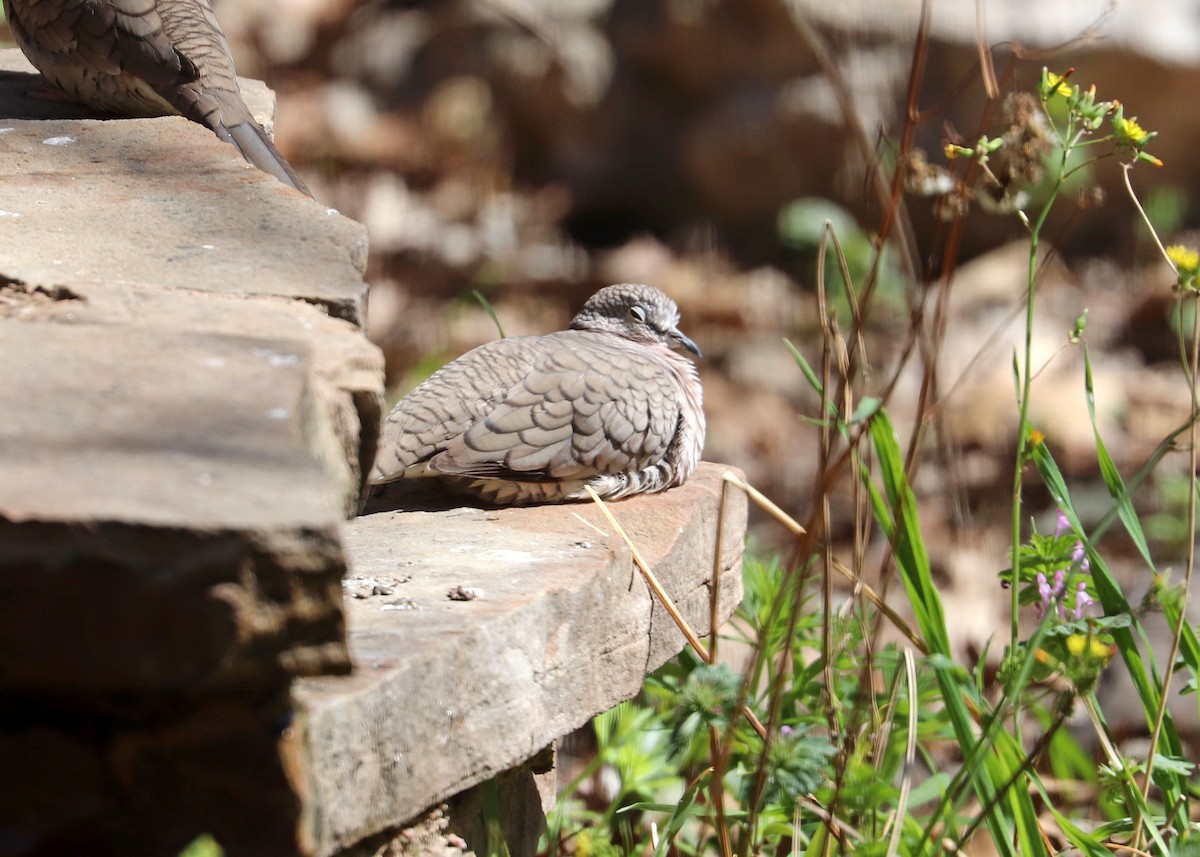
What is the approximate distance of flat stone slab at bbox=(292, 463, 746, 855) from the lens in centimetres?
175

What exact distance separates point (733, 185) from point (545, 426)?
16.9ft

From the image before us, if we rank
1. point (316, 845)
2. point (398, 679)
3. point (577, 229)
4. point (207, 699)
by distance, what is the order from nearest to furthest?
point (207, 699) < point (316, 845) < point (398, 679) < point (577, 229)

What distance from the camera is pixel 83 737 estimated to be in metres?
1.57

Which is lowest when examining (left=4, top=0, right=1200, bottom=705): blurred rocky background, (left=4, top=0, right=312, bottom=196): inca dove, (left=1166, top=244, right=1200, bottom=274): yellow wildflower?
(left=4, top=0, right=1200, bottom=705): blurred rocky background

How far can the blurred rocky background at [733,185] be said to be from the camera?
23.0 ft

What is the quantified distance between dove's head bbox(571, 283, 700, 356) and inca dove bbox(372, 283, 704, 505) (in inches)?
16.1

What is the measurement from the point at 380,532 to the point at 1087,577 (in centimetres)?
133

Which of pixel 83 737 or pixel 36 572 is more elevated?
pixel 36 572

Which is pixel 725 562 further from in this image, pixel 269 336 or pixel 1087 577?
pixel 269 336

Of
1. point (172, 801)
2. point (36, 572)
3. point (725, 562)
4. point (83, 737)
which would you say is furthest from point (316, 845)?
point (725, 562)

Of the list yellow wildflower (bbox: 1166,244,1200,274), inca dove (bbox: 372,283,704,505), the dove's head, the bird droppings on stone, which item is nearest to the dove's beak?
the dove's head

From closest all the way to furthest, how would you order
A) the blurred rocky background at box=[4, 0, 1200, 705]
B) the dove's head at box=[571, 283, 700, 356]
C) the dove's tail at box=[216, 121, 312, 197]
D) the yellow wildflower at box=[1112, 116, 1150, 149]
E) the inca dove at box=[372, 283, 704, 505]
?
1. the yellow wildflower at box=[1112, 116, 1150, 149]
2. the inca dove at box=[372, 283, 704, 505]
3. the dove's tail at box=[216, 121, 312, 197]
4. the dove's head at box=[571, 283, 700, 356]
5. the blurred rocky background at box=[4, 0, 1200, 705]

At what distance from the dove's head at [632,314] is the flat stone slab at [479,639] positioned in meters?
0.77

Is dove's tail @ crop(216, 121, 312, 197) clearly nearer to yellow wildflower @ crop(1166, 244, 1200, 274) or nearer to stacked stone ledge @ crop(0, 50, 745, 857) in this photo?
stacked stone ledge @ crop(0, 50, 745, 857)
